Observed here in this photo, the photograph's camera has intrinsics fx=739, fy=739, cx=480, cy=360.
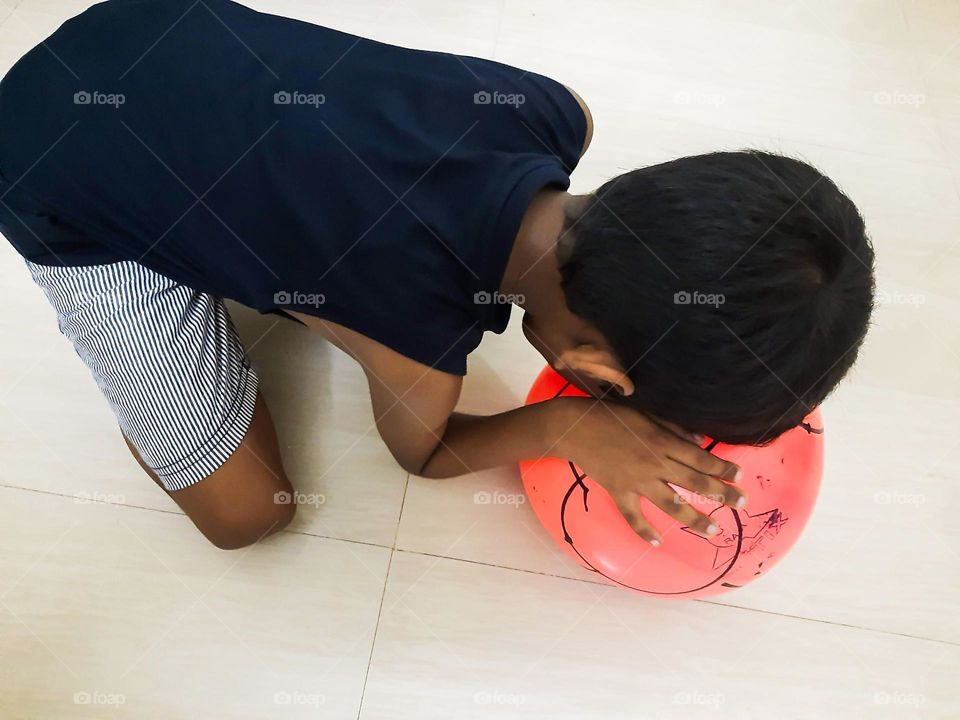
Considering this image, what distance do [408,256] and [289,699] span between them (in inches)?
23.8

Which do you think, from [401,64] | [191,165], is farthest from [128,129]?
[401,64]

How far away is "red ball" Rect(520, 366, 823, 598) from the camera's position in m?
0.77

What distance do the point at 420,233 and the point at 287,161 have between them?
14 centimetres

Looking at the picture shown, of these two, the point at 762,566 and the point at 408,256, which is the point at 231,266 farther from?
the point at 762,566

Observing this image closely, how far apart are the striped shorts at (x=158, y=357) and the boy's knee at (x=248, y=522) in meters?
0.07

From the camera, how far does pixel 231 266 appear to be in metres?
0.73

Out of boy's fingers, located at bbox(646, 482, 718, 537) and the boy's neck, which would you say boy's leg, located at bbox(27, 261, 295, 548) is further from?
boy's fingers, located at bbox(646, 482, 718, 537)

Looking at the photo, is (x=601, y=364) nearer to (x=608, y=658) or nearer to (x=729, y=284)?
(x=729, y=284)

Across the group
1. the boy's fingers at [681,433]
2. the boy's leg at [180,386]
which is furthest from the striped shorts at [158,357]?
the boy's fingers at [681,433]

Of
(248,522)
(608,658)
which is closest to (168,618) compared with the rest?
(248,522)

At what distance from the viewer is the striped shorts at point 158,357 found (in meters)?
0.82

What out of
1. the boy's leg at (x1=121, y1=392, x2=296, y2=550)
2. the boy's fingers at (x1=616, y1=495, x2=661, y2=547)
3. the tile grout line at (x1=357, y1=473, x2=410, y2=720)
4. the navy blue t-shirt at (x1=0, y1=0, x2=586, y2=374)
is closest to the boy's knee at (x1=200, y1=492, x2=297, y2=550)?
the boy's leg at (x1=121, y1=392, x2=296, y2=550)

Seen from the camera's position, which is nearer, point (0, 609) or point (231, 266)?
point (231, 266)

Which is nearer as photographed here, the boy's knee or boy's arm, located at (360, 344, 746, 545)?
boy's arm, located at (360, 344, 746, 545)
